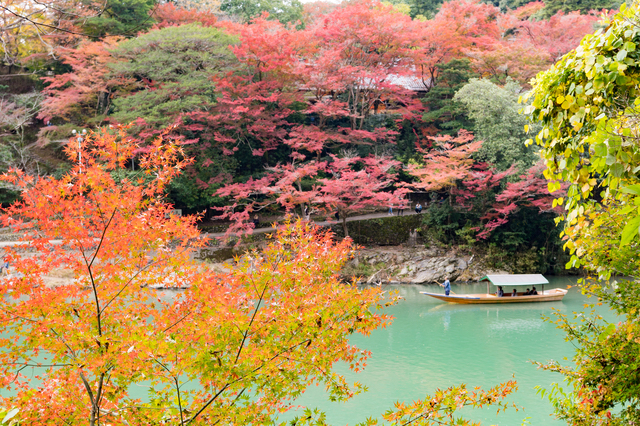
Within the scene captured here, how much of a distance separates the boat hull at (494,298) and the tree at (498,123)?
465cm

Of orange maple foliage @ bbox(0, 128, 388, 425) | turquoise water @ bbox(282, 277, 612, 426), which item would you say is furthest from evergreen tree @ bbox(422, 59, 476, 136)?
orange maple foliage @ bbox(0, 128, 388, 425)

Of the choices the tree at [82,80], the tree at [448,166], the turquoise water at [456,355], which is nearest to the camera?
the turquoise water at [456,355]

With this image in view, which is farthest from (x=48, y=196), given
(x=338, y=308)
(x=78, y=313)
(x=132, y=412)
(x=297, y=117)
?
(x=297, y=117)

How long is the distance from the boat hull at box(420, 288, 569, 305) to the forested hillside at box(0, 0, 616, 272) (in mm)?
3479

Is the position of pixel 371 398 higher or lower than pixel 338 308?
lower

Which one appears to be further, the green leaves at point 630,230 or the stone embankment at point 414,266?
the stone embankment at point 414,266

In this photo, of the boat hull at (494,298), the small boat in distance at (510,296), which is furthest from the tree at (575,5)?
the boat hull at (494,298)

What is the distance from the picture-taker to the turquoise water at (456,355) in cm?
673

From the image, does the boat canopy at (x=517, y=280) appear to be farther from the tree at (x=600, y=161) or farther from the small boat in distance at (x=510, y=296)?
the tree at (x=600, y=161)

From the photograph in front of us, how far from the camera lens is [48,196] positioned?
3.03 metres

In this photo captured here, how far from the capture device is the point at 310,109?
17328mm

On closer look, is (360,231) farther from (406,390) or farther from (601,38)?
(601,38)

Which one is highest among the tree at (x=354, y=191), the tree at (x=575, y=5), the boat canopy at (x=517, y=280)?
the tree at (x=575, y=5)

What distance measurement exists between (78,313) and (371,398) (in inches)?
212
